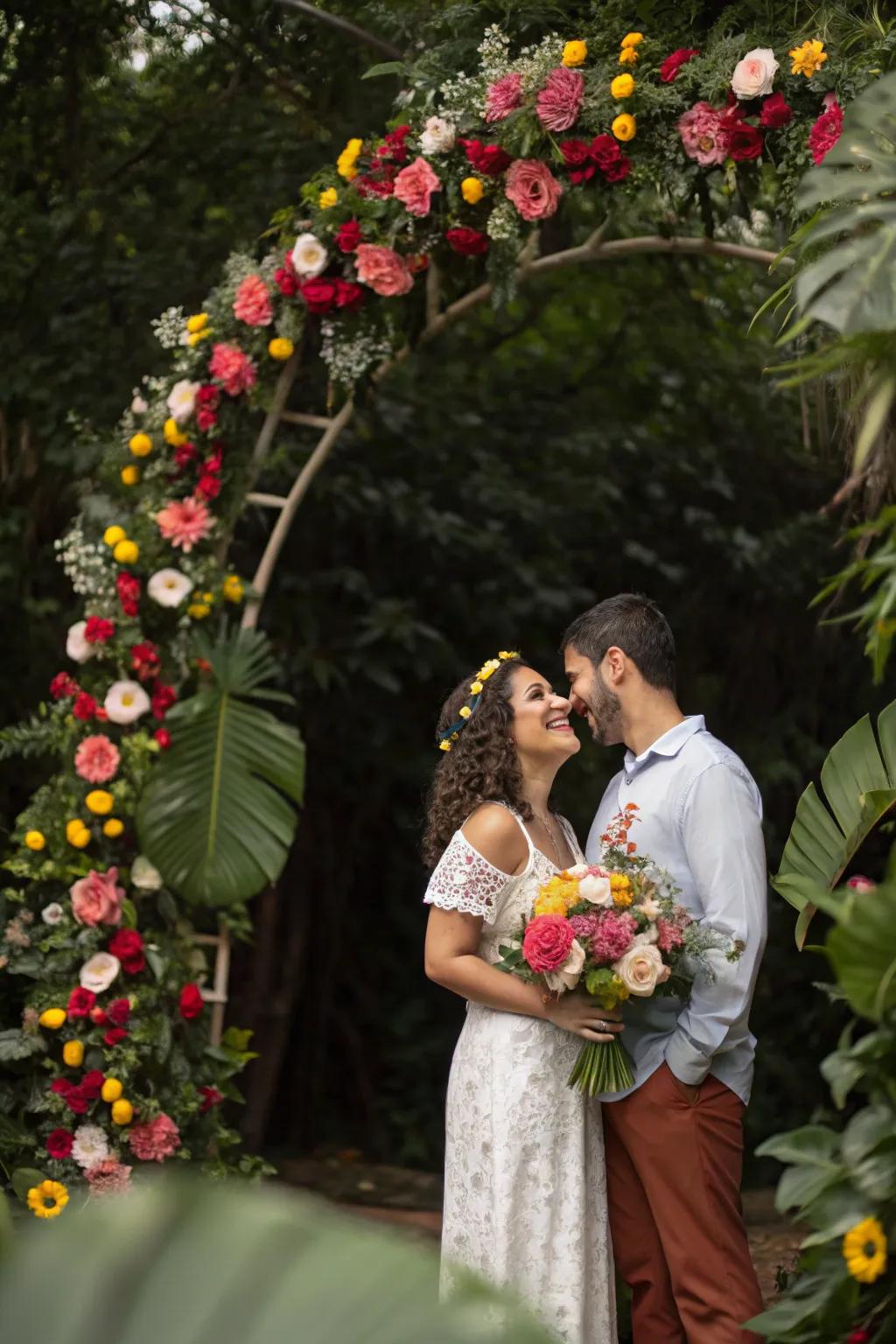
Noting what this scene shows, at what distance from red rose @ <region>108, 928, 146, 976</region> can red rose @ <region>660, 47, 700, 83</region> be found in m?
2.38

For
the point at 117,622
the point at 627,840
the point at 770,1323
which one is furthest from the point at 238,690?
the point at 770,1323

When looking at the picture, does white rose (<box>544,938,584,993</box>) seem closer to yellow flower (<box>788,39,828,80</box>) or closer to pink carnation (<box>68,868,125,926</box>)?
pink carnation (<box>68,868,125,926</box>)

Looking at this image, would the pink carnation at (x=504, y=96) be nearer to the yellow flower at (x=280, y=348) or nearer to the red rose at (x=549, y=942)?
the yellow flower at (x=280, y=348)

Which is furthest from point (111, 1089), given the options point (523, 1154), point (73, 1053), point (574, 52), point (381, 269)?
point (574, 52)

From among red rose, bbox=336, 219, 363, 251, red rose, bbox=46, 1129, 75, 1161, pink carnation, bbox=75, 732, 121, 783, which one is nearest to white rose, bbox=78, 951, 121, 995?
red rose, bbox=46, 1129, 75, 1161

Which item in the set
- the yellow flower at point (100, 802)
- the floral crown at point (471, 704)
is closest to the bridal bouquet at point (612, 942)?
the floral crown at point (471, 704)

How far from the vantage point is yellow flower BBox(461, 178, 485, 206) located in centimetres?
362

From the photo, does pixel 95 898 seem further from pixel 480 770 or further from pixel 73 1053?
pixel 480 770

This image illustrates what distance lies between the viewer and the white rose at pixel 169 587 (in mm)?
3896

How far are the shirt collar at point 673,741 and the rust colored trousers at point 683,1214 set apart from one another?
544mm

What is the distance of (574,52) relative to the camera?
11.2 feet

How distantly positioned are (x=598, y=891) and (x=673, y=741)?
0.36 meters

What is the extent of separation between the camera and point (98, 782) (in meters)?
3.87

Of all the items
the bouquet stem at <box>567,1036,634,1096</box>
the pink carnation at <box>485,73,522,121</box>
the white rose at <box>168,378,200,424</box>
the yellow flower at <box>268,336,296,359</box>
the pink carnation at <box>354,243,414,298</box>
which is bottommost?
the bouquet stem at <box>567,1036,634,1096</box>
